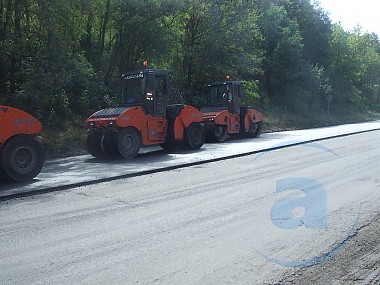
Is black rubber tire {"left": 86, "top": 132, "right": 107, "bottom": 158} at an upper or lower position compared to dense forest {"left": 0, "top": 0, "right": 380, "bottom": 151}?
lower

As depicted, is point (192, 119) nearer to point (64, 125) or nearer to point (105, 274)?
point (64, 125)

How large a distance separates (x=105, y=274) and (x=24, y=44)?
48.1ft

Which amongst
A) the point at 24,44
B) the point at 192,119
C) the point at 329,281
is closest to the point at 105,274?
the point at 329,281

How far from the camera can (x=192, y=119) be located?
17734 millimetres

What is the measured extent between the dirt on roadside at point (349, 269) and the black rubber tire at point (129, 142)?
10001 millimetres

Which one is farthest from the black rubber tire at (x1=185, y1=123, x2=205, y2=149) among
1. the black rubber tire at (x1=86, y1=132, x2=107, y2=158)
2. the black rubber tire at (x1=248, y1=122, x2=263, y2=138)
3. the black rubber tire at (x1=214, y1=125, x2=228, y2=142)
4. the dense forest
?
the black rubber tire at (x1=248, y1=122, x2=263, y2=138)

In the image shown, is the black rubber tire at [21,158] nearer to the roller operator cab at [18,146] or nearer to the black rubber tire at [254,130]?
the roller operator cab at [18,146]

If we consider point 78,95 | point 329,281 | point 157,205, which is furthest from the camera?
point 78,95

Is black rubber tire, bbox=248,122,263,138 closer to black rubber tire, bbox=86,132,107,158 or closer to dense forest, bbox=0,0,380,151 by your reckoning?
dense forest, bbox=0,0,380,151

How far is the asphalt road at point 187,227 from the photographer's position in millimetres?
4984

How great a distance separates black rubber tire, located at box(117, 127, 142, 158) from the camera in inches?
586

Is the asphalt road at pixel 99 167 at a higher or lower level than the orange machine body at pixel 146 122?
lower

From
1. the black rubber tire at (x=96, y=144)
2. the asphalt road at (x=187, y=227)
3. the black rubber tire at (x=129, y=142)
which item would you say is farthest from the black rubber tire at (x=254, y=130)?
the asphalt road at (x=187, y=227)

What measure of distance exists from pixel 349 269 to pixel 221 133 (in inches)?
659
